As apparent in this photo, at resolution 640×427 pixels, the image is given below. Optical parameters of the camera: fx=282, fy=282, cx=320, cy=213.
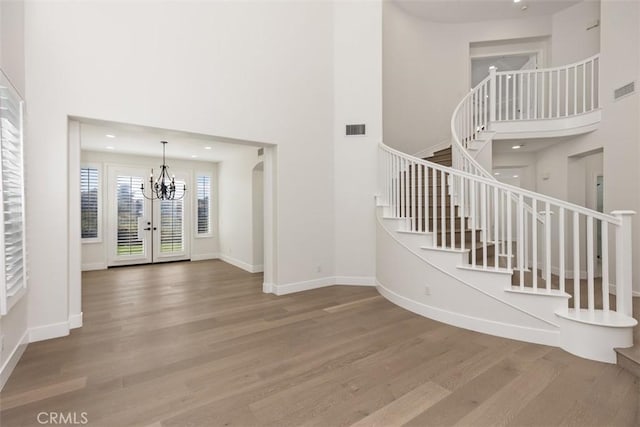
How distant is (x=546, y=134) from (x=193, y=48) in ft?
19.4

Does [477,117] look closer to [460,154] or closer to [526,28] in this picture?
[460,154]

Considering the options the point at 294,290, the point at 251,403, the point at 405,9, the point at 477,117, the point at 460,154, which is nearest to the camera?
the point at 251,403

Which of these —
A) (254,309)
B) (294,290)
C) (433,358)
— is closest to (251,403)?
(433,358)

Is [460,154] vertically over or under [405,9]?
under

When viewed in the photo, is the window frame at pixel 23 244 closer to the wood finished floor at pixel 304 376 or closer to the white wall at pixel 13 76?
the white wall at pixel 13 76

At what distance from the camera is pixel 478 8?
20.5 feet

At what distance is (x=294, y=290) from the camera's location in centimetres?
446

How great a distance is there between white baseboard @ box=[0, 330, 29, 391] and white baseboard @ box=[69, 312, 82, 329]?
14.5 inches

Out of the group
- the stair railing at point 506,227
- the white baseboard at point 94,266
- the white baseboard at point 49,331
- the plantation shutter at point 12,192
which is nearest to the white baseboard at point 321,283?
the stair railing at point 506,227

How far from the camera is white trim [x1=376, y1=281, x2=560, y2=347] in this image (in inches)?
107

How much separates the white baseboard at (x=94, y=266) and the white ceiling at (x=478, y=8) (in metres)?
8.91

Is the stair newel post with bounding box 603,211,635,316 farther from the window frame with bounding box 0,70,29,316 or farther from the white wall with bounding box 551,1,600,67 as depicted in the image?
the white wall with bounding box 551,1,600,67

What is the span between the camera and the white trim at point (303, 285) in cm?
436

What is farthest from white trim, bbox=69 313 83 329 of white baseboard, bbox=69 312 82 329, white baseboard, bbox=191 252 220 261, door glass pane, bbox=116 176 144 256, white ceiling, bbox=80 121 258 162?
white baseboard, bbox=191 252 220 261
